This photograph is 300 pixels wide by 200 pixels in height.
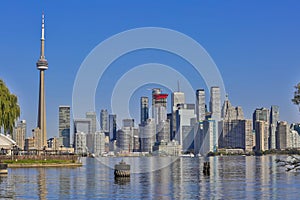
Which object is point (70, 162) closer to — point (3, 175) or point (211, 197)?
point (3, 175)

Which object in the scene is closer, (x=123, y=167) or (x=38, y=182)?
(x=38, y=182)

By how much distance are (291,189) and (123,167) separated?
30.5 metres

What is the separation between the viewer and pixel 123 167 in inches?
3681

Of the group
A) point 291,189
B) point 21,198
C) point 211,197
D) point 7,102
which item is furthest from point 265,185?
point 7,102

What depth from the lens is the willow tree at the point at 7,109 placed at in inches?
3593

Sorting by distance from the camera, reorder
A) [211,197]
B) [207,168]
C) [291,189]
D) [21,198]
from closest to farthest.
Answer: [21,198] < [211,197] < [291,189] < [207,168]

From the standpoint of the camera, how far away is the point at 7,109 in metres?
91.6

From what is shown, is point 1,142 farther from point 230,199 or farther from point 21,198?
point 230,199

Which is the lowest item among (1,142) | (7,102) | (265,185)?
(265,185)

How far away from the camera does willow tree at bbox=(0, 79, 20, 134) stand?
9125 centimetres

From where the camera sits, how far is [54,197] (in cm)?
6034

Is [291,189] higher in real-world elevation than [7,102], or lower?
lower

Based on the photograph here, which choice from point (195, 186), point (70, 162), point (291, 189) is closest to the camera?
point (291, 189)

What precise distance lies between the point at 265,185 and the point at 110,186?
2061 centimetres
